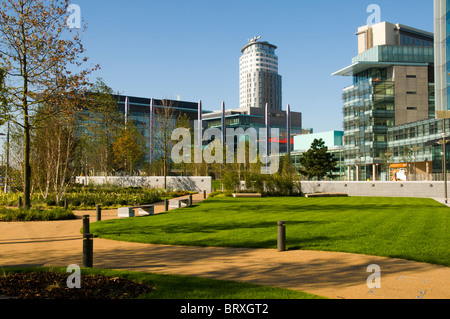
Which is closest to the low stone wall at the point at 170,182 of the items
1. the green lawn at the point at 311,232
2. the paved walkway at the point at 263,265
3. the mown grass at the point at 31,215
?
the green lawn at the point at 311,232

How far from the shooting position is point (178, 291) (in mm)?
6590

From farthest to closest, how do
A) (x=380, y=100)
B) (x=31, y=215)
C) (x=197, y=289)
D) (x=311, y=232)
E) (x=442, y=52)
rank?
1. (x=380, y=100)
2. (x=442, y=52)
3. (x=31, y=215)
4. (x=311, y=232)
5. (x=197, y=289)

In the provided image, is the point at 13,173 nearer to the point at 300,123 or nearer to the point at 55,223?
the point at 55,223

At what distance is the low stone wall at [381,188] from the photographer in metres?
34.0

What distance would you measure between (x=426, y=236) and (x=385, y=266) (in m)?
4.70

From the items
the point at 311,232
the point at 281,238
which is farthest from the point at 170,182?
the point at 281,238

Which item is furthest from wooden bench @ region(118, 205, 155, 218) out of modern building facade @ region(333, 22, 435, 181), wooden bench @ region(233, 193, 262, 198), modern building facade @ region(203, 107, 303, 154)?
modern building facade @ region(203, 107, 303, 154)

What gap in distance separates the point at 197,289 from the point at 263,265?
2491mm

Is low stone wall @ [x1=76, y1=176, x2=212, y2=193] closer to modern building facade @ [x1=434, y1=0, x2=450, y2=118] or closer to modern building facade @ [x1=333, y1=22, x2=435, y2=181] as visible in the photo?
modern building facade @ [x1=434, y1=0, x2=450, y2=118]

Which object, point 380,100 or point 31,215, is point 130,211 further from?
point 380,100

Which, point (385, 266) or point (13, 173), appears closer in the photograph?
point (385, 266)

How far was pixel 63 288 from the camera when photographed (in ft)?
22.2

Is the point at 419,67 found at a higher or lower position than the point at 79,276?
higher

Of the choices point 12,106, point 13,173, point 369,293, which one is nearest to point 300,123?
point 13,173
